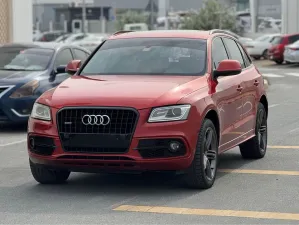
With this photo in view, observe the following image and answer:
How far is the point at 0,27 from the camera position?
83.0 feet

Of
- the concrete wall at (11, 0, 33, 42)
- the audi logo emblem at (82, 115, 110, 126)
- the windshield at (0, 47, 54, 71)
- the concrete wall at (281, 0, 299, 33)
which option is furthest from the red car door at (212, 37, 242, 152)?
the concrete wall at (281, 0, 299, 33)

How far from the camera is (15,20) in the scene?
2594cm

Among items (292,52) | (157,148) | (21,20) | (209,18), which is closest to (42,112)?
(157,148)

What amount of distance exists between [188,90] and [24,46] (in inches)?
305

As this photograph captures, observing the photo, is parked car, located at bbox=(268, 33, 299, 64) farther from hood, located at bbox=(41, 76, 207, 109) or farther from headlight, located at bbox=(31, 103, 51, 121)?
headlight, located at bbox=(31, 103, 51, 121)

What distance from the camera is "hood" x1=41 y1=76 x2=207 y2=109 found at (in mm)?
8594

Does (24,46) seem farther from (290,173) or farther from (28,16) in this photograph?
(28,16)

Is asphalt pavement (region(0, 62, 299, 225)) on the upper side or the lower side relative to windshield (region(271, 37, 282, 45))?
upper

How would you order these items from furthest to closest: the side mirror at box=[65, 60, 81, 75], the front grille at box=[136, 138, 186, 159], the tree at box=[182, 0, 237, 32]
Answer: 1. the tree at box=[182, 0, 237, 32]
2. the side mirror at box=[65, 60, 81, 75]
3. the front grille at box=[136, 138, 186, 159]

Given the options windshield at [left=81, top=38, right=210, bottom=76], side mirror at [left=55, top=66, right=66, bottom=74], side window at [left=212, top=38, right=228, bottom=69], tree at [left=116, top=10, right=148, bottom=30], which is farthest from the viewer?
tree at [left=116, top=10, right=148, bottom=30]

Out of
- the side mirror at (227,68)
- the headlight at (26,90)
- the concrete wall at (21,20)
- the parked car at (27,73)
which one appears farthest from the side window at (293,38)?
the side mirror at (227,68)

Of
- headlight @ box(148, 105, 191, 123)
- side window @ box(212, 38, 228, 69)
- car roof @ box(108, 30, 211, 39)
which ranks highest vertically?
car roof @ box(108, 30, 211, 39)

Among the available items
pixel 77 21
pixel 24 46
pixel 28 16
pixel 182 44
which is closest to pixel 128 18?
pixel 77 21

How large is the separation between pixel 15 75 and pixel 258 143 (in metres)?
5.39
